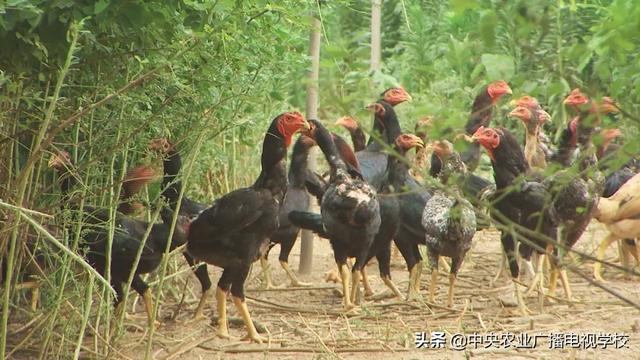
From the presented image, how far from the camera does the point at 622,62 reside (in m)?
2.64

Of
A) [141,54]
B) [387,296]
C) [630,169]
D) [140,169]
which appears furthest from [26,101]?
[630,169]

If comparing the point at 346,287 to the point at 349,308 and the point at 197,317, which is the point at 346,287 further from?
the point at 197,317

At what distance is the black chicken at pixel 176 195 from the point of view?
18.3ft

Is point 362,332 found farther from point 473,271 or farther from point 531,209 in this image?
point 473,271

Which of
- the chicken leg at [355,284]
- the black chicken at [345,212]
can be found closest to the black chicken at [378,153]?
the black chicken at [345,212]

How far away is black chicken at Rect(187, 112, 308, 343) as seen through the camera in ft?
19.9

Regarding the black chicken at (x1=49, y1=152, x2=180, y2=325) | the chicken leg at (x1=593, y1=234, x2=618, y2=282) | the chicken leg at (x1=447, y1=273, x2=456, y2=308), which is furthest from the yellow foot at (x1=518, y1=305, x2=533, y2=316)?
the black chicken at (x1=49, y1=152, x2=180, y2=325)

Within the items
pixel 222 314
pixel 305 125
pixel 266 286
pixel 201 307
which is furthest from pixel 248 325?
pixel 266 286

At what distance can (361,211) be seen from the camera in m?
6.53

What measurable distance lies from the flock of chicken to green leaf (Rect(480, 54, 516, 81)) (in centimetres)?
246

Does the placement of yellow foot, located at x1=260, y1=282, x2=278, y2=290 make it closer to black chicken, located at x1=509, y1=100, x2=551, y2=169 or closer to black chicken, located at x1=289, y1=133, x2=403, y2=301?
black chicken, located at x1=289, y1=133, x2=403, y2=301

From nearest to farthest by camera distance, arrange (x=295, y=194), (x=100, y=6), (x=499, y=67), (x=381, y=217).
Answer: (x=499, y=67)
(x=100, y=6)
(x=381, y=217)
(x=295, y=194)

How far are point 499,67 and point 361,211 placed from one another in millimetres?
3921

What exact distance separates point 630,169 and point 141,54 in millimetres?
4735
